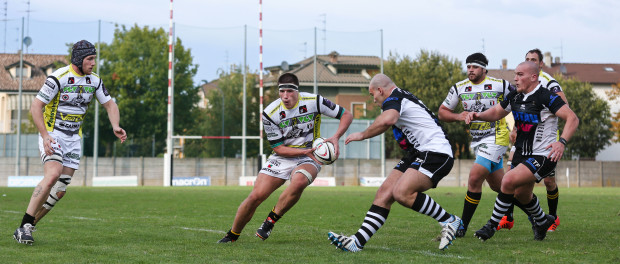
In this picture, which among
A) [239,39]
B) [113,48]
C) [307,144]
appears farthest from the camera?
[113,48]

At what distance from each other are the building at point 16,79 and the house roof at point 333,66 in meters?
16.5

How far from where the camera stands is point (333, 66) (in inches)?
1902

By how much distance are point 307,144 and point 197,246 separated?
1.81 metres

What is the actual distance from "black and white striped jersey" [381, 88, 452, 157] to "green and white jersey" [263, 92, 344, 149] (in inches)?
48.1

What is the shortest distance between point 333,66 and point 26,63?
20587 mm

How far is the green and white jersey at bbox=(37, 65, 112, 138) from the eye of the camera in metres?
8.34

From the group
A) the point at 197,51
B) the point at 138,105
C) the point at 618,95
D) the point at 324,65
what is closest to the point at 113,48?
the point at 138,105

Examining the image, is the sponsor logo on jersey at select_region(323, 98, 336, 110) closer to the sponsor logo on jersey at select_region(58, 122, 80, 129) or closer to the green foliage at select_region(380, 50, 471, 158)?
the sponsor logo on jersey at select_region(58, 122, 80, 129)

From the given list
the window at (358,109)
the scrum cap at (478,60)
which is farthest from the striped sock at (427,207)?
the window at (358,109)

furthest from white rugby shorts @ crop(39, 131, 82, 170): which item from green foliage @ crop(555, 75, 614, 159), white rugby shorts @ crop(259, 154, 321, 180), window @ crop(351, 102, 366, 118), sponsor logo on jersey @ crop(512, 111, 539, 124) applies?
green foliage @ crop(555, 75, 614, 159)

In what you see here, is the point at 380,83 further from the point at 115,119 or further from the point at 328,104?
the point at 115,119

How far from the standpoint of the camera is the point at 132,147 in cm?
6700

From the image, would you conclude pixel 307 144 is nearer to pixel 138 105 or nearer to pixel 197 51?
pixel 197 51

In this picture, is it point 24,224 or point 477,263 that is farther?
point 24,224
